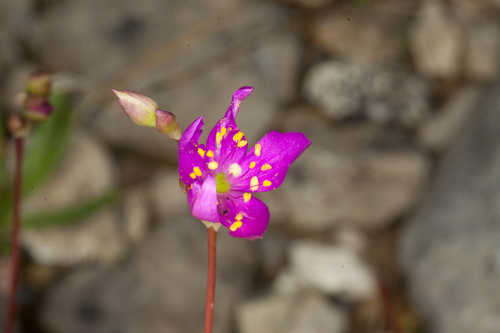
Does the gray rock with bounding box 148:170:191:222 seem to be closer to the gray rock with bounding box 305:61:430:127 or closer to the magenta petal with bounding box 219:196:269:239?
the gray rock with bounding box 305:61:430:127

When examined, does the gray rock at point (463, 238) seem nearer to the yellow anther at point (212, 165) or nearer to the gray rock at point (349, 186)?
the gray rock at point (349, 186)

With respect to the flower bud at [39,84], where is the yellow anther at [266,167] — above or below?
below

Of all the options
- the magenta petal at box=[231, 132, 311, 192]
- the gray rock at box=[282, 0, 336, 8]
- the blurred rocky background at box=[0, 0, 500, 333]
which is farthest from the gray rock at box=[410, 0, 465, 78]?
the magenta petal at box=[231, 132, 311, 192]

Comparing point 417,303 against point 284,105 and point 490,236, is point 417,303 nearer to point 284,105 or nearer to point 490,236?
point 490,236

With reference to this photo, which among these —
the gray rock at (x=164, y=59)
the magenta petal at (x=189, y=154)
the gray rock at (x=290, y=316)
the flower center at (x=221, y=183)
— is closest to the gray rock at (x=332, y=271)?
the gray rock at (x=290, y=316)

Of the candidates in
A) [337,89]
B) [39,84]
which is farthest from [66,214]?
[337,89]

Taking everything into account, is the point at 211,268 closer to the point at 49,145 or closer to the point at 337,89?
the point at 49,145
